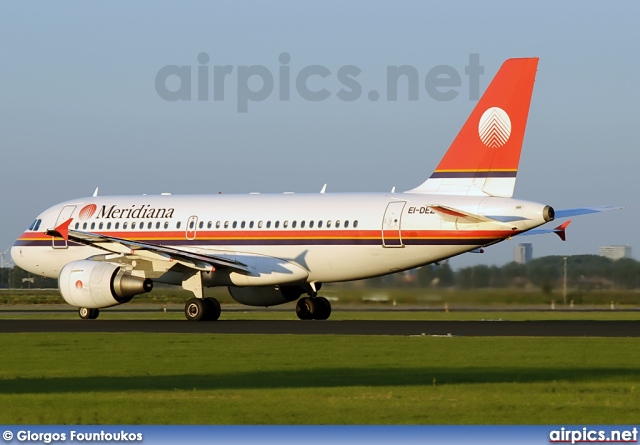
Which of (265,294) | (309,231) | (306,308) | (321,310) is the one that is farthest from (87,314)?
(309,231)

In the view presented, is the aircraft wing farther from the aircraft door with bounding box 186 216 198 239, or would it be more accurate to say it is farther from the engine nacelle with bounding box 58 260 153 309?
the aircraft door with bounding box 186 216 198 239

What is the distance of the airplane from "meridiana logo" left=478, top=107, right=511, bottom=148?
0.04 metres

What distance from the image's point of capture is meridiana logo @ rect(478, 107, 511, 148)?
4081 cm

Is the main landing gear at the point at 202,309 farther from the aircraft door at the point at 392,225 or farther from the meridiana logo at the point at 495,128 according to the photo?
the meridiana logo at the point at 495,128

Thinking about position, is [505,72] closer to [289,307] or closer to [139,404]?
[289,307]

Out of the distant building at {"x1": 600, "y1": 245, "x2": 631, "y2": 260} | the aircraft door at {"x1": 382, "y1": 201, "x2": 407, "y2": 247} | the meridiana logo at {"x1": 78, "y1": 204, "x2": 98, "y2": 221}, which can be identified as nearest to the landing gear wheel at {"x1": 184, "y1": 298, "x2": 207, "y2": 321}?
the aircraft door at {"x1": 382, "y1": 201, "x2": 407, "y2": 247}

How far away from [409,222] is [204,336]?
9.69 m

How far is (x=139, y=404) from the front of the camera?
18141mm

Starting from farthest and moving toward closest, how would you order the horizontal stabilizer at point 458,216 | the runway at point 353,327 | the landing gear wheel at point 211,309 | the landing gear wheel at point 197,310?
the landing gear wheel at point 211,309, the landing gear wheel at point 197,310, the horizontal stabilizer at point 458,216, the runway at point 353,327

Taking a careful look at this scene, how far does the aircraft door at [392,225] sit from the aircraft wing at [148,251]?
5.42 meters

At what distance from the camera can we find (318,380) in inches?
858

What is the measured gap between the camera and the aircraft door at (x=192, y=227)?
4534 cm

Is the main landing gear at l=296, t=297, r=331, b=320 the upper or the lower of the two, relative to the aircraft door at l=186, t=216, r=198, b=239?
lower

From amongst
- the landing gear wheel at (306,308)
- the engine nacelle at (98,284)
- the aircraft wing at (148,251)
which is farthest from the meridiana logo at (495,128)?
the engine nacelle at (98,284)
